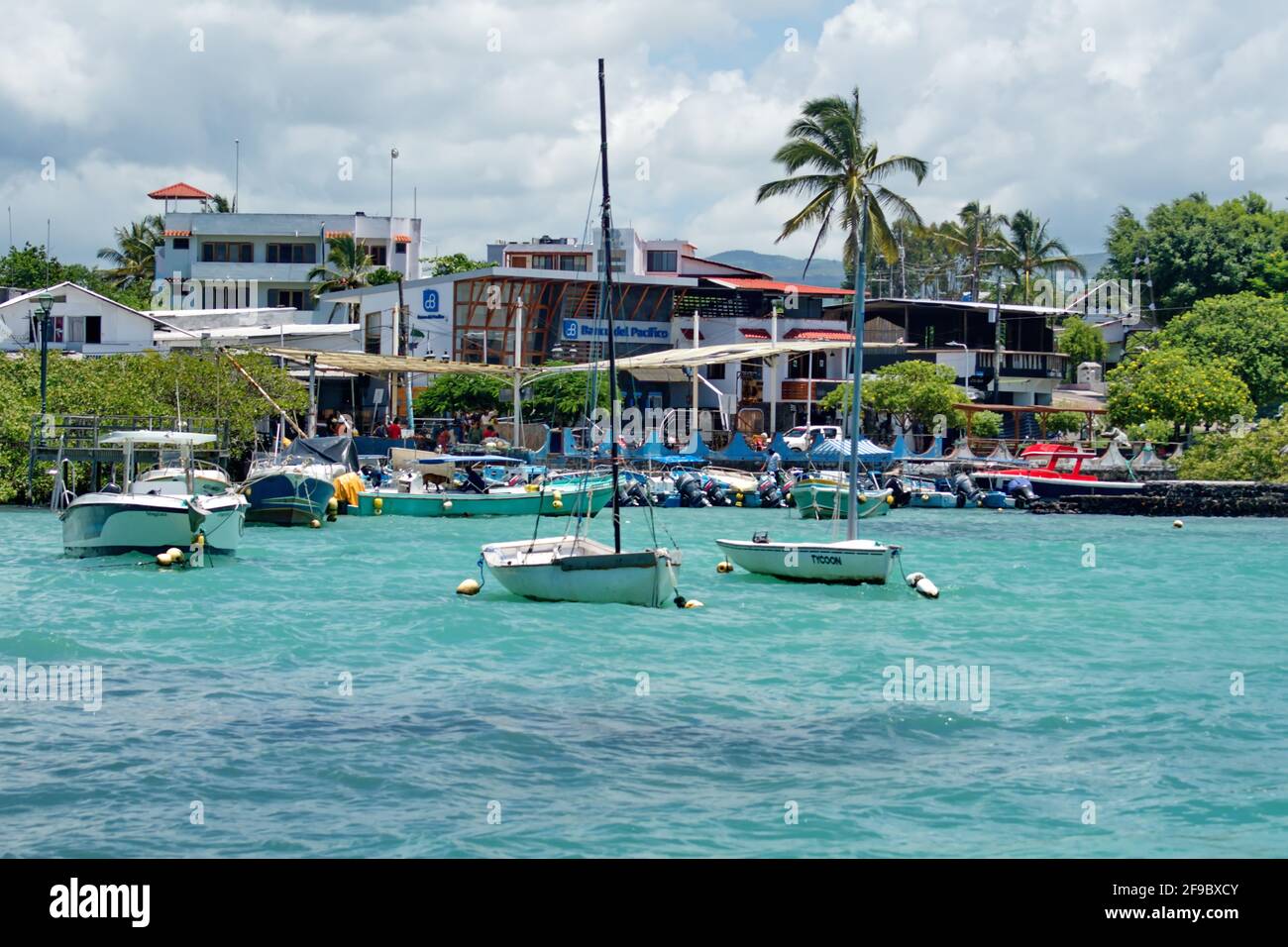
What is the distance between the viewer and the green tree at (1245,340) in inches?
2484

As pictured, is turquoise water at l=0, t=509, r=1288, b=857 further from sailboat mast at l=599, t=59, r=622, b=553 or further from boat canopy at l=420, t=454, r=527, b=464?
boat canopy at l=420, t=454, r=527, b=464

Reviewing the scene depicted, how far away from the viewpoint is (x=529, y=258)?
2815 inches

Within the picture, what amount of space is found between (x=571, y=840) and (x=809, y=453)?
41.7 m

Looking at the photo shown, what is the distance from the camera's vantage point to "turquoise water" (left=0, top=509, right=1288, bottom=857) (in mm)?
11766

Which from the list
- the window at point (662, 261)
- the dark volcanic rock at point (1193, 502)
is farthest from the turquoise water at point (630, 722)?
the window at point (662, 261)

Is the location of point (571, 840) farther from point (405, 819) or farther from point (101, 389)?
point (101, 389)

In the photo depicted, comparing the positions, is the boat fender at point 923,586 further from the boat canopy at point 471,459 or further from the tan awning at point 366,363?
the tan awning at point 366,363

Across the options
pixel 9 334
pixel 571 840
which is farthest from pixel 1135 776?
pixel 9 334

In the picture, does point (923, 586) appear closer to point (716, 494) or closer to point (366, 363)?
point (716, 494)

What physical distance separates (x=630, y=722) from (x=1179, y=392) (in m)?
49.3

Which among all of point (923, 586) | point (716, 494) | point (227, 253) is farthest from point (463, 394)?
point (923, 586)

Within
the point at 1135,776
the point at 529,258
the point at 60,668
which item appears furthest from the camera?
the point at 529,258

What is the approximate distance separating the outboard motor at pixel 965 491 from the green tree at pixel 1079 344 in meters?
24.3

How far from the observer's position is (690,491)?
51281mm
